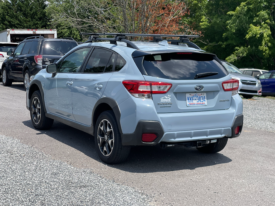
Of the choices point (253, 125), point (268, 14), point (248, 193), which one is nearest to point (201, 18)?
point (268, 14)

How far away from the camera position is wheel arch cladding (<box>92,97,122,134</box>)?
16.9 ft

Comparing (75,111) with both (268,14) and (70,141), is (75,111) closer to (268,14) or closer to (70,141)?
(70,141)

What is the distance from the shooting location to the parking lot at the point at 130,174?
4219mm

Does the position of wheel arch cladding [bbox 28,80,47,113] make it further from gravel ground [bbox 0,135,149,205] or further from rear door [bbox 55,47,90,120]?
gravel ground [bbox 0,135,149,205]

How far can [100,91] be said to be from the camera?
5590 mm

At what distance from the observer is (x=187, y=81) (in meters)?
5.16

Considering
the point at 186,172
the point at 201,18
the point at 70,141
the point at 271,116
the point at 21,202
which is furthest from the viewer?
the point at 201,18

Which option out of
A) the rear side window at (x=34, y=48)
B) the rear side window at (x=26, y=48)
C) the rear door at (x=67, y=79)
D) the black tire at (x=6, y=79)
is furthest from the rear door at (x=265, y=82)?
the rear door at (x=67, y=79)

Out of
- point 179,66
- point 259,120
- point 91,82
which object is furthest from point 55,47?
point 179,66

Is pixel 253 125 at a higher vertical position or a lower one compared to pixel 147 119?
lower

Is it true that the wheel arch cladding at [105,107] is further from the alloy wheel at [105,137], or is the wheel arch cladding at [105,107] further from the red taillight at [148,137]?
the red taillight at [148,137]

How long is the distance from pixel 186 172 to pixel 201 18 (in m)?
27.5

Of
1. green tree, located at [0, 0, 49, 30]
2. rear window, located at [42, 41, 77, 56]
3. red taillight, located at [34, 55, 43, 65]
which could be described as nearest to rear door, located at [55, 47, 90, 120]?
red taillight, located at [34, 55, 43, 65]

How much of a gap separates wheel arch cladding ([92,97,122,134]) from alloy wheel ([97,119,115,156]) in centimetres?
20
